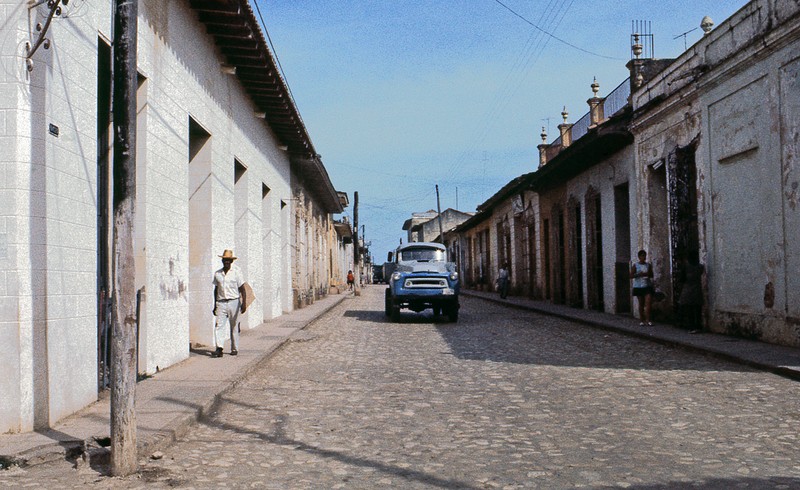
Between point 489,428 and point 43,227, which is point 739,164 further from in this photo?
point 43,227

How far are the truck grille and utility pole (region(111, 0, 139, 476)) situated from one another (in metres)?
13.1

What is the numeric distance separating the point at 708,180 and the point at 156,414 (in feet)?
33.3

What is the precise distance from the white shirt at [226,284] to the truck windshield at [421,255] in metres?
8.82

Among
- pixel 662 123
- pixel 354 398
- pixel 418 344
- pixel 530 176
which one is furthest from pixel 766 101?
pixel 530 176

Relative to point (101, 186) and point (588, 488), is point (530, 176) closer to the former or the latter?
point (101, 186)

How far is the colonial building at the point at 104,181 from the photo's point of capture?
5500 mm

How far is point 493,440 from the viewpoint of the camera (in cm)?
549

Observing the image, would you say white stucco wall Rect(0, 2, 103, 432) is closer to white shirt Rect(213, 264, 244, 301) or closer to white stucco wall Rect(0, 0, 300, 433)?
white stucco wall Rect(0, 0, 300, 433)

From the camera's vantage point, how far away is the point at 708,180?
42.5 feet

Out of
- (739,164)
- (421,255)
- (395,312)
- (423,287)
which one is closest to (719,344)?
(739,164)

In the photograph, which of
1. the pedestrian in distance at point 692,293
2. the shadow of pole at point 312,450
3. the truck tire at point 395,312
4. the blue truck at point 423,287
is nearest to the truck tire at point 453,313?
the blue truck at point 423,287

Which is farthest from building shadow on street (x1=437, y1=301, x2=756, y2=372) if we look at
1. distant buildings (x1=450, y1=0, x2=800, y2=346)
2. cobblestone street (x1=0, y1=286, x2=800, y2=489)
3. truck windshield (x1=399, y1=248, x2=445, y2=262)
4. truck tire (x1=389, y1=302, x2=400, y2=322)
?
truck windshield (x1=399, y1=248, x2=445, y2=262)

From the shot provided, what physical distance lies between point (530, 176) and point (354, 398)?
1947 centimetres

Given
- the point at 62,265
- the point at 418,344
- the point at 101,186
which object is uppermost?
the point at 101,186
